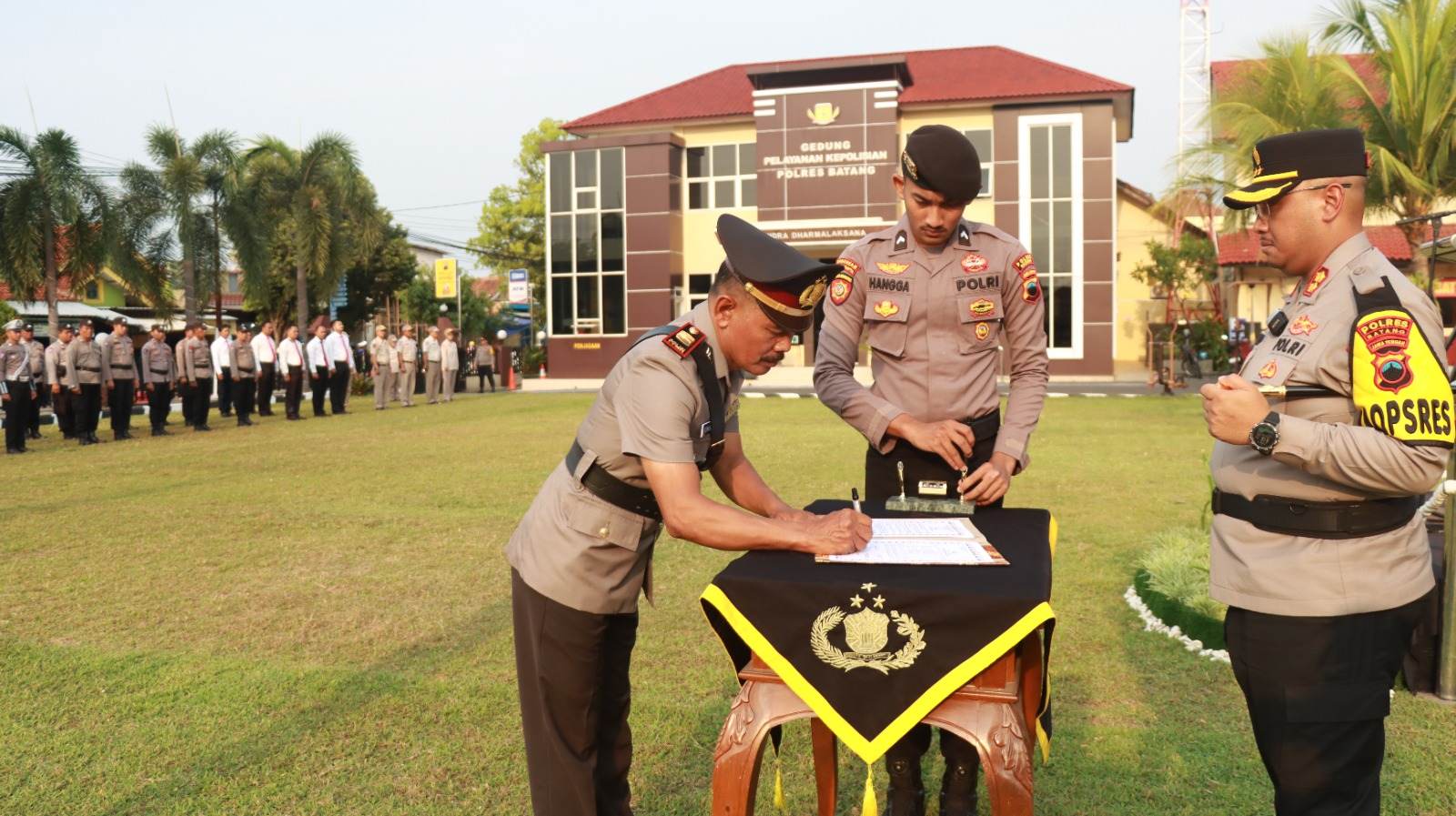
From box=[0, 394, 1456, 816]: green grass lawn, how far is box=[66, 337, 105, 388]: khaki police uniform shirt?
649 cm

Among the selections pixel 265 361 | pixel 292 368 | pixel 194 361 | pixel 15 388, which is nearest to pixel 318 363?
pixel 292 368

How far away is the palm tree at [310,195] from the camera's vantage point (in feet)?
103

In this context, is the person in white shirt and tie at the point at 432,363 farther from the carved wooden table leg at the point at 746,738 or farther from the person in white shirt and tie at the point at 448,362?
the carved wooden table leg at the point at 746,738

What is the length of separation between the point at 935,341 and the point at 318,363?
19.7 meters

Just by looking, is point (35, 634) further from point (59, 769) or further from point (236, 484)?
point (236, 484)

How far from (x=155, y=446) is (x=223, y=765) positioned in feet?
43.7

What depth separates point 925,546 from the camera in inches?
100

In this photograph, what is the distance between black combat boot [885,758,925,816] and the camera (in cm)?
302

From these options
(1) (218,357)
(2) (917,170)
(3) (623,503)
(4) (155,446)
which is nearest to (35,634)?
(3) (623,503)

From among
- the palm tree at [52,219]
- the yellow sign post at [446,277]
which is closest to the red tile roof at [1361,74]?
the palm tree at [52,219]

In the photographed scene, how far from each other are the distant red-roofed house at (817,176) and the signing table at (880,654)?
91.4 ft

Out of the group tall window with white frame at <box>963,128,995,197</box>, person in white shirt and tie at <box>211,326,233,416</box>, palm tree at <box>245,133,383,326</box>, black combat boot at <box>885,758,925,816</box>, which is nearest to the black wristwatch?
black combat boot at <box>885,758,925,816</box>

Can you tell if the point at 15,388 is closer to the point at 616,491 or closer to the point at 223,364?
the point at 223,364

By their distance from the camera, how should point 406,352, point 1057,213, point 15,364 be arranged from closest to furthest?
point 15,364 → point 406,352 → point 1057,213
